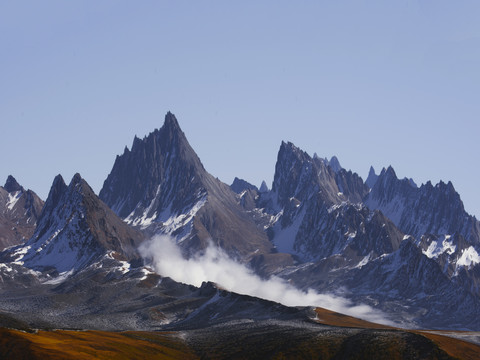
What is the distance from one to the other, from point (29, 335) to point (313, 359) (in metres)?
66.4

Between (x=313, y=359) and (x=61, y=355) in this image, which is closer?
(x=61, y=355)

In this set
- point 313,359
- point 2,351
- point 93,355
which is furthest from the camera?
point 313,359

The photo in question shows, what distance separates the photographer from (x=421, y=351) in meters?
190

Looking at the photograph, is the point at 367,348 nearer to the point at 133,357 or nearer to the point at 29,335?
the point at 133,357

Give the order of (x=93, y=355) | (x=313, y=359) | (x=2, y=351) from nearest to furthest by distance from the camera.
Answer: (x=2, y=351), (x=93, y=355), (x=313, y=359)

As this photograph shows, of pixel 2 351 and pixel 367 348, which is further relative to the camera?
pixel 367 348

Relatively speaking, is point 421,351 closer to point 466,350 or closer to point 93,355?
point 466,350

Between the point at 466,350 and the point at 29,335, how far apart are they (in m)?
101

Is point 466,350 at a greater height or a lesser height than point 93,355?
greater

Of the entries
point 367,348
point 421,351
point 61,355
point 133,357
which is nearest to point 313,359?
point 367,348

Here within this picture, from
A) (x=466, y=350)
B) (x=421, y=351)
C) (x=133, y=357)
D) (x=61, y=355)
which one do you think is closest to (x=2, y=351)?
(x=61, y=355)

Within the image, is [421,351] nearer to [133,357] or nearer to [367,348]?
[367,348]

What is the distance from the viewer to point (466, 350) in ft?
646

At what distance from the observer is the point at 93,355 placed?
188 metres
